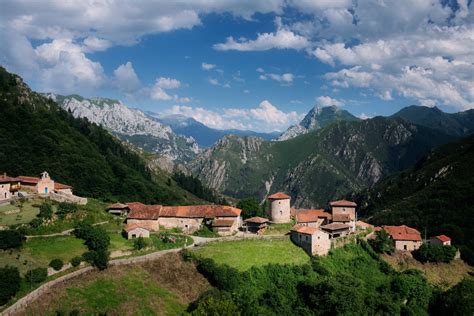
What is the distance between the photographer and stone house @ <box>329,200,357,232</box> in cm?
9138

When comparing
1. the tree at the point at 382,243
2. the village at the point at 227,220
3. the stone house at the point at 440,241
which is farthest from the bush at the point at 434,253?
the tree at the point at 382,243

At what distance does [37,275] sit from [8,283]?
4.30 metres

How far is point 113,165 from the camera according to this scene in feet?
516

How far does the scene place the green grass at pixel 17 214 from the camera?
216 ft

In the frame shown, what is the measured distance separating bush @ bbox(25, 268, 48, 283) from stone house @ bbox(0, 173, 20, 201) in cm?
2627

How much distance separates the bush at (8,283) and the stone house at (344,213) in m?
61.3

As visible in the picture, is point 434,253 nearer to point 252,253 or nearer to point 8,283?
point 252,253

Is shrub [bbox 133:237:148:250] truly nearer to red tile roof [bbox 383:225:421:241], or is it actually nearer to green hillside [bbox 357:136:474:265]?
red tile roof [bbox 383:225:421:241]

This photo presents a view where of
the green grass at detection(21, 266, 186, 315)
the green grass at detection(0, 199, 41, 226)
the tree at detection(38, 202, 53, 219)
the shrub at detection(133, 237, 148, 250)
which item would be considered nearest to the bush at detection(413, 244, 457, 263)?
the green grass at detection(21, 266, 186, 315)

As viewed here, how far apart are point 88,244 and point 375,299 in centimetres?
4421

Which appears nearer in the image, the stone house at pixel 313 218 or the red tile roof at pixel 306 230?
the red tile roof at pixel 306 230

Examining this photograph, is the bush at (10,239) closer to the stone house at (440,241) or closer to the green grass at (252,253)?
the green grass at (252,253)

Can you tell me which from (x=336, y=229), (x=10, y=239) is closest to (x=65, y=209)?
(x=10, y=239)

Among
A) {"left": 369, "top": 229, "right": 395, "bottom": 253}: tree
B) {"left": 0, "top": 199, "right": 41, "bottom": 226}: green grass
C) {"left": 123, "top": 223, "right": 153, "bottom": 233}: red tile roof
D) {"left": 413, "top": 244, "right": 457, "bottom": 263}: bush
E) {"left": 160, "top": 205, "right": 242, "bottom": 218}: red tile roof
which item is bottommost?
{"left": 413, "top": 244, "right": 457, "bottom": 263}: bush
